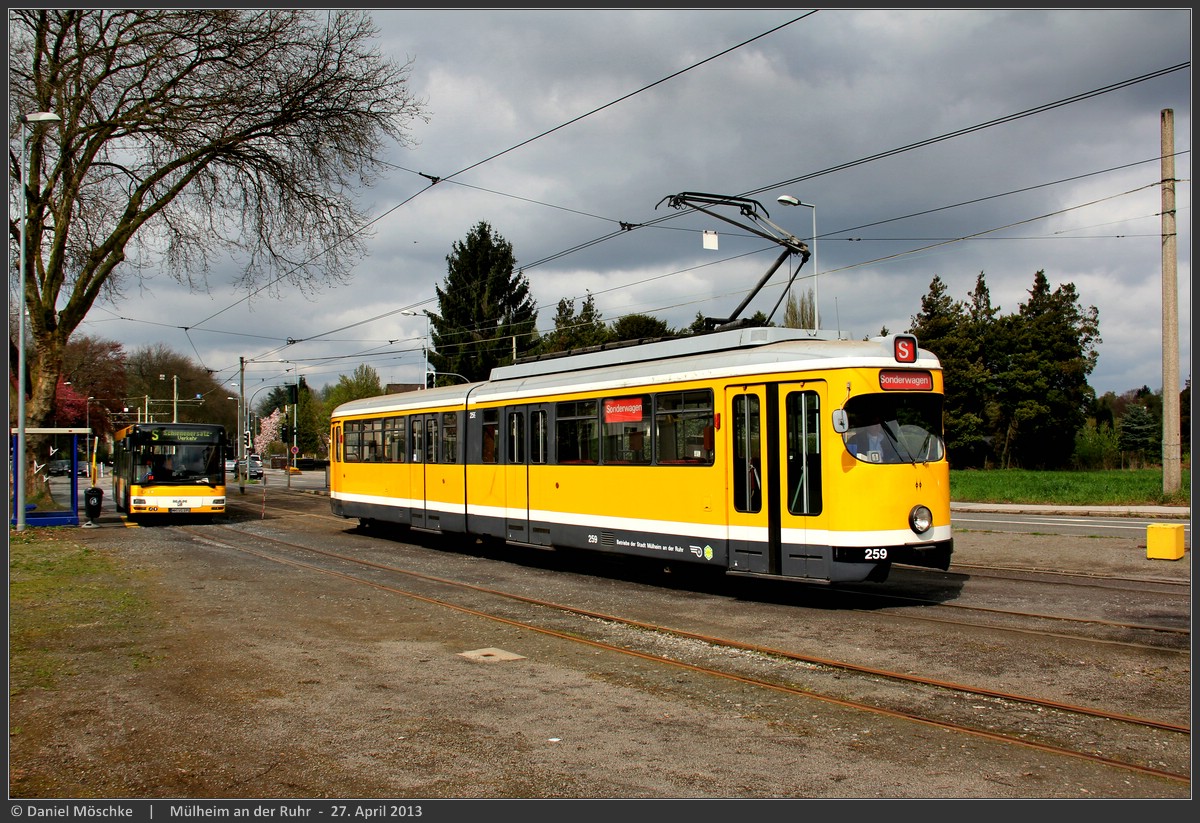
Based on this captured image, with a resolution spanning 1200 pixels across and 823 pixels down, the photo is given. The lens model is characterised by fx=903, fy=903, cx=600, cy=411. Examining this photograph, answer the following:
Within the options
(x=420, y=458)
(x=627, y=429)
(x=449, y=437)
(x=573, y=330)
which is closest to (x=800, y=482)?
(x=627, y=429)

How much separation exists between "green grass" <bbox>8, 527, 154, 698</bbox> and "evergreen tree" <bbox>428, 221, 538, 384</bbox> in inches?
2027

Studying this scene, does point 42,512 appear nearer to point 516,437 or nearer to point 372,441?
point 372,441

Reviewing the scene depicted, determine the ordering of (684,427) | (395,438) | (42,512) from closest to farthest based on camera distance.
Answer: (684,427), (395,438), (42,512)

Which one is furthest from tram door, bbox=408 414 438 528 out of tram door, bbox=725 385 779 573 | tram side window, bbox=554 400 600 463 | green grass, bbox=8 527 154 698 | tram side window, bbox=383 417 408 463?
tram door, bbox=725 385 779 573

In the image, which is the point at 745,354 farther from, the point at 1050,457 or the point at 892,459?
the point at 1050,457

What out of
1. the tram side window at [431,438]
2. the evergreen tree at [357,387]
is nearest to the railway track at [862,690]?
the tram side window at [431,438]

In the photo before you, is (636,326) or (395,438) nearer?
(395,438)

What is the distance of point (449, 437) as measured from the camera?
57.4 ft

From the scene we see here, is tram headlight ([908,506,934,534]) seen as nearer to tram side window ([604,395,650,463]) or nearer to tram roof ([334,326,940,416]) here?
tram roof ([334,326,940,416])

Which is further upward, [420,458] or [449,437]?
[449,437]

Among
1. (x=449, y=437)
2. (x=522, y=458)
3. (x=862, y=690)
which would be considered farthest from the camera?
(x=449, y=437)

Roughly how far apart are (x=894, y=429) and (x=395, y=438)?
39.7 feet

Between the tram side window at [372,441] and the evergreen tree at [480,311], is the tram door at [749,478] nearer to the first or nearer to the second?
the tram side window at [372,441]

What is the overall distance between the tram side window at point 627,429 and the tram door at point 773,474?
5.49ft
